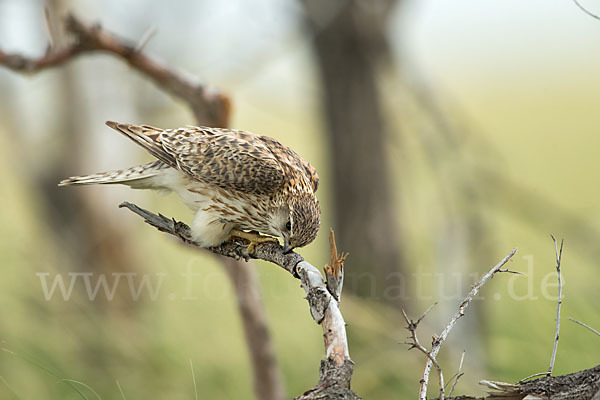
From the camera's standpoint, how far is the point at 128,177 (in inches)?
105

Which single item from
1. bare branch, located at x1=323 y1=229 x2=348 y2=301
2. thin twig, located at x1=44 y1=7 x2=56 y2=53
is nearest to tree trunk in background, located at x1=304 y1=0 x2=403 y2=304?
thin twig, located at x1=44 y1=7 x2=56 y2=53

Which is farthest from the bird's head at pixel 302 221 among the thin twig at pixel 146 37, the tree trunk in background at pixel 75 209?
the tree trunk in background at pixel 75 209

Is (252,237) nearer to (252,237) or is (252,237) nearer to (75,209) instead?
(252,237)

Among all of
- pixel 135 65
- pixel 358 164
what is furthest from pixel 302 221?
pixel 358 164

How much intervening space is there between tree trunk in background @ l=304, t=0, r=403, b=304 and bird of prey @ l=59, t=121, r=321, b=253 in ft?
9.21

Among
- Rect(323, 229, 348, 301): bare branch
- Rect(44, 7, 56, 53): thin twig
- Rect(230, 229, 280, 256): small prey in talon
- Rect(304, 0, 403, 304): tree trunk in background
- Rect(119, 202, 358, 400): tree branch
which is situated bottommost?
Rect(119, 202, 358, 400): tree branch

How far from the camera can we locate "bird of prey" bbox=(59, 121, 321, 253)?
260cm

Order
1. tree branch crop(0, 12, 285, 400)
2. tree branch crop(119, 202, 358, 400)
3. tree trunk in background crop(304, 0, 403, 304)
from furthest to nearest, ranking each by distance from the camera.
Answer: tree trunk in background crop(304, 0, 403, 304) → tree branch crop(0, 12, 285, 400) → tree branch crop(119, 202, 358, 400)

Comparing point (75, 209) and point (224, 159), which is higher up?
point (75, 209)

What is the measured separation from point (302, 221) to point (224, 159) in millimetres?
460

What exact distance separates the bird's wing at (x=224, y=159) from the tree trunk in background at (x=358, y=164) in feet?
9.45

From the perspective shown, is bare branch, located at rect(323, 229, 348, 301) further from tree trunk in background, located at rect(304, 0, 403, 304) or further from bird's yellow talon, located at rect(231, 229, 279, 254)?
tree trunk in background, located at rect(304, 0, 403, 304)

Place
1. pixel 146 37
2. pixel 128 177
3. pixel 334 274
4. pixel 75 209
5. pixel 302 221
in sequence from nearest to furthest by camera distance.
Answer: pixel 334 274, pixel 302 221, pixel 128 177, pixel 146 37, pixel 75 209

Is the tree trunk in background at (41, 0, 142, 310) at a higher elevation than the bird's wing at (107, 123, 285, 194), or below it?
→ higher
